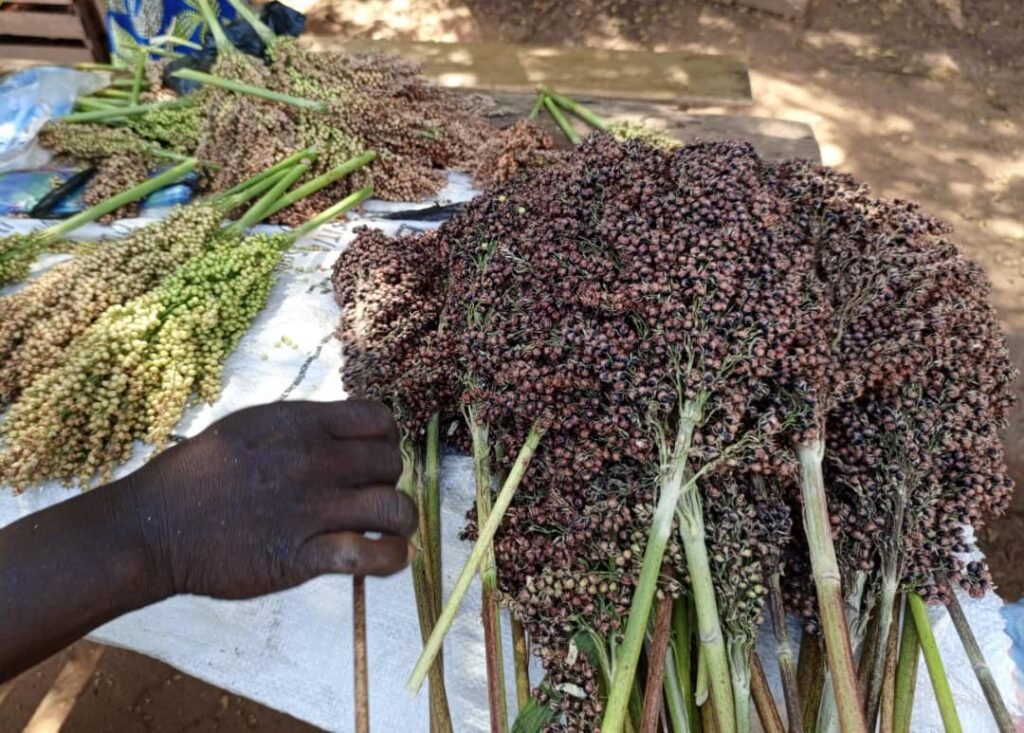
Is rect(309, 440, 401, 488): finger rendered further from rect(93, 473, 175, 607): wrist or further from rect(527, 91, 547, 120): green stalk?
rect(527, 91, 547, 120): green stalk

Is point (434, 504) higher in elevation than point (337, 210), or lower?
lower

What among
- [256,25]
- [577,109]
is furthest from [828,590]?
[256,25]

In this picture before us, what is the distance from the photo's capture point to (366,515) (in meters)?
1.47

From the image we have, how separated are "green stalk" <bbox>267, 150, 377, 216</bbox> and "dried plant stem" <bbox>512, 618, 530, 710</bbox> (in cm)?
190

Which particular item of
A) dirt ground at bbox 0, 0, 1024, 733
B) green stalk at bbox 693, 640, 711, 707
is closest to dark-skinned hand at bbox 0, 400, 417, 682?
green stalk at bbox 693, 640, 711, 707

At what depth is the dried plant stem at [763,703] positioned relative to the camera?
1.38 meters

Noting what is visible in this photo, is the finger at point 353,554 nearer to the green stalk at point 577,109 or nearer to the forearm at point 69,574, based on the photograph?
the forearm at point 69,574

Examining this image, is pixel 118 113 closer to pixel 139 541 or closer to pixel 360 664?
pixel 139 541

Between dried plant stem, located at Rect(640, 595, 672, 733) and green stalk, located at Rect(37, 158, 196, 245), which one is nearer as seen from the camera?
dried plant stem, located at Rect(640, 595, 672, 733)

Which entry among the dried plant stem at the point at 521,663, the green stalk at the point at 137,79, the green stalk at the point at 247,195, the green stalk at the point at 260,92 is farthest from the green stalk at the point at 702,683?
the green stalk at the point at 137,79

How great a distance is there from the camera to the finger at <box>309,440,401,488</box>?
152 cm

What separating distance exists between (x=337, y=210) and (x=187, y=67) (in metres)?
1.27

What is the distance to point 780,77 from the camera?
599cm

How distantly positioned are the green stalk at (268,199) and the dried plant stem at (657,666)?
6.58 feet
